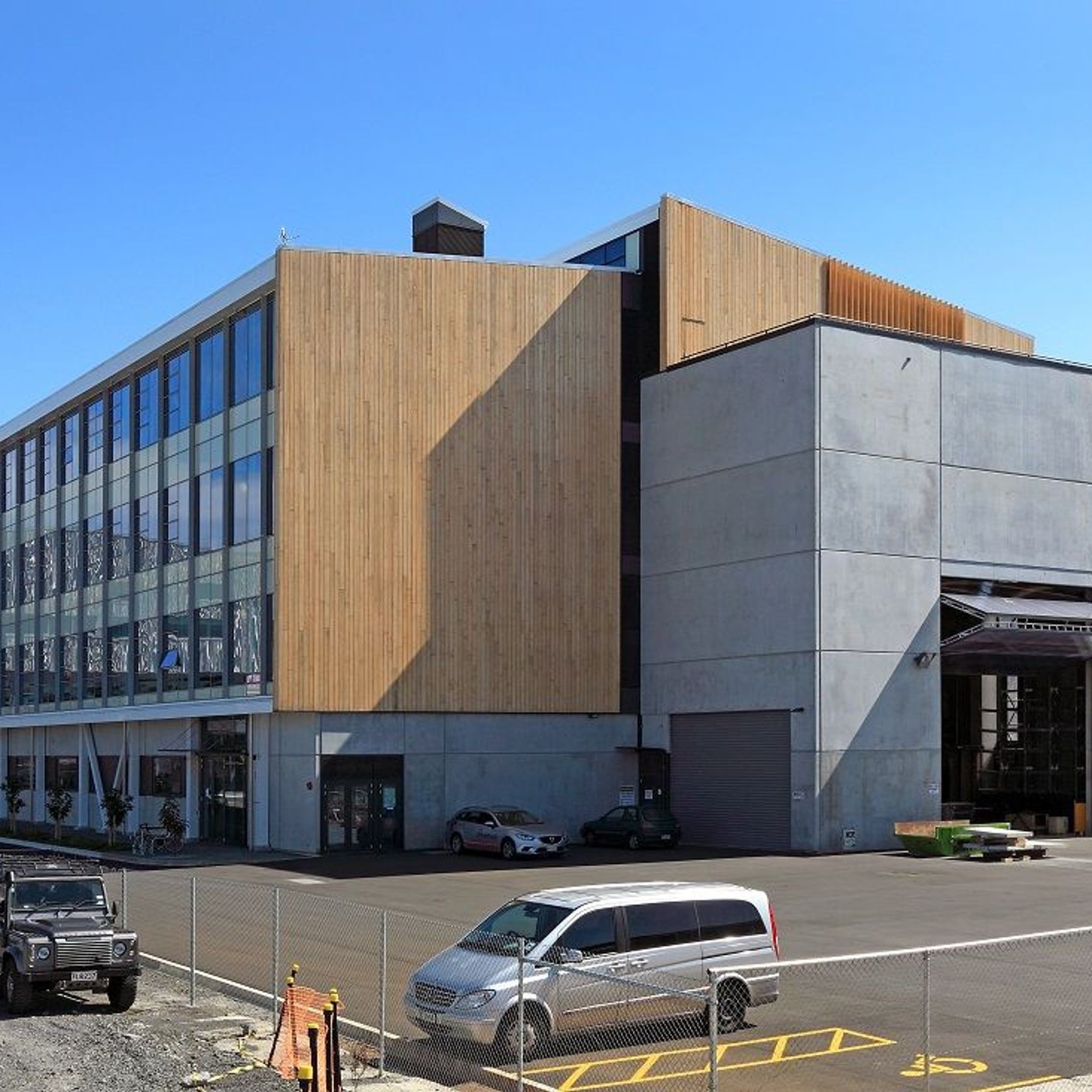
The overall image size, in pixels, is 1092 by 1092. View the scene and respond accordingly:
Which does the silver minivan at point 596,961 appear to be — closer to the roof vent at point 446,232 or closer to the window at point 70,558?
the roof vent at point 446,232

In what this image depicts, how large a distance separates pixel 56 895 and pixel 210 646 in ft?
111

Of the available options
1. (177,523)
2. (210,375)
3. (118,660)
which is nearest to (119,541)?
(118,660)

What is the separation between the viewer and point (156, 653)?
60.2m

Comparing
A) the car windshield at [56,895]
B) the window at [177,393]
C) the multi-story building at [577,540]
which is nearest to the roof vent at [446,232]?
the multi-story building at [577,540]

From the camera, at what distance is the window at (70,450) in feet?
231

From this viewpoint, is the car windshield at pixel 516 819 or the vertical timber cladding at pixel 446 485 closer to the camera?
the car windshield at pixel 516 819

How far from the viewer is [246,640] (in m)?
52.2

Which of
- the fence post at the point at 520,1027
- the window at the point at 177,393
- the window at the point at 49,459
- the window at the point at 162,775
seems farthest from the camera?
the window at the point at 49,459

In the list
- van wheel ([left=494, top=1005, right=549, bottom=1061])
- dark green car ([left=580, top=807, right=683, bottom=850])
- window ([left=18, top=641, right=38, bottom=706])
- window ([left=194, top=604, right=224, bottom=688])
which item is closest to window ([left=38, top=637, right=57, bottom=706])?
window ([left=18, top=641, right=38, bottom=706])

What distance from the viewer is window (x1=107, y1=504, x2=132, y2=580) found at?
6412 cm

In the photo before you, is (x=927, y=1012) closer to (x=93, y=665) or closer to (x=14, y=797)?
(x=93, y=665)

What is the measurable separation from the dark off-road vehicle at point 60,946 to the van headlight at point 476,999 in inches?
227

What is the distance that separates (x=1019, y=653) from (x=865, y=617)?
658cm

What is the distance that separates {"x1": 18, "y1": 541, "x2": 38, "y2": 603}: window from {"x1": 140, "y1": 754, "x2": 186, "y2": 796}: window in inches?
684
